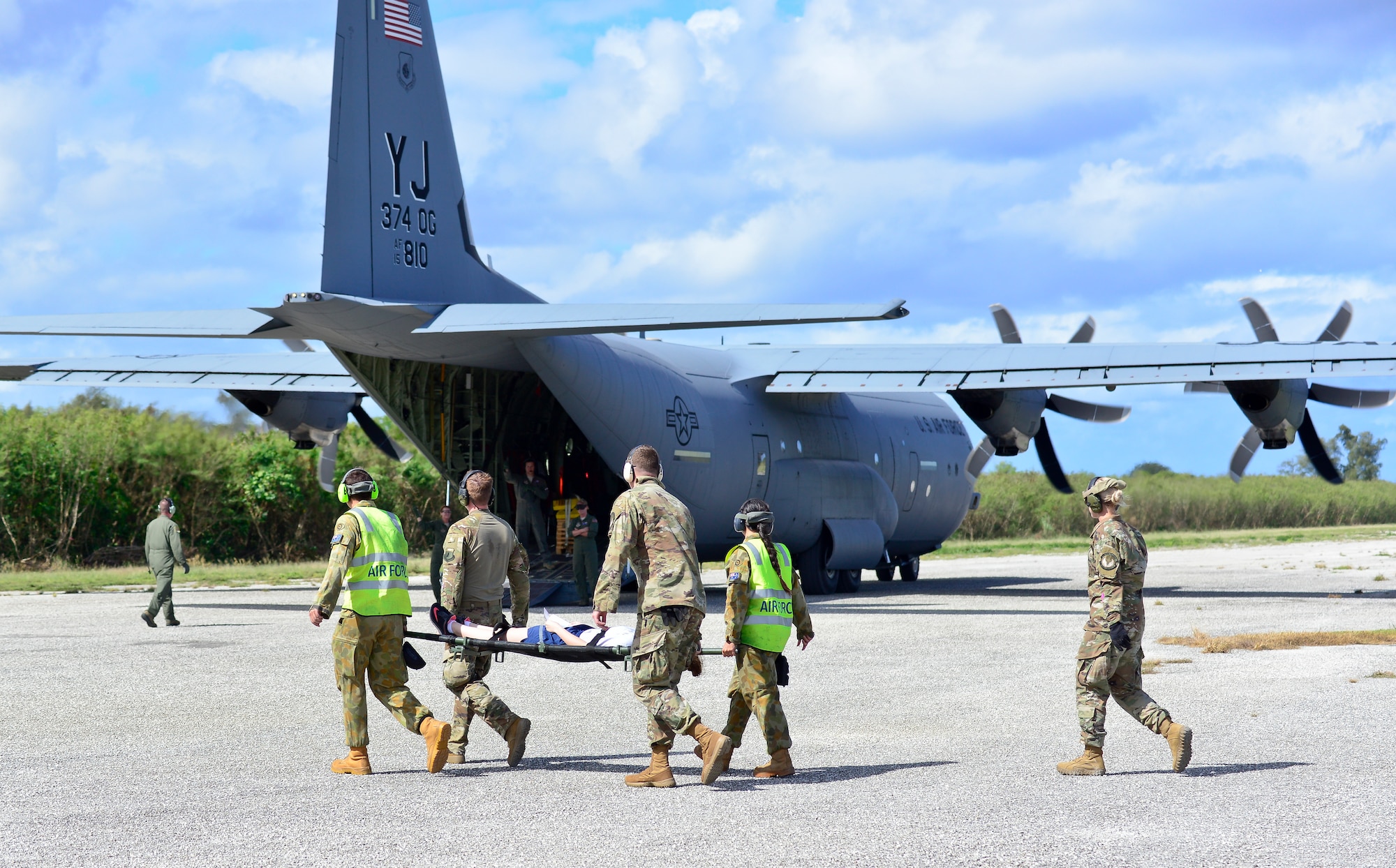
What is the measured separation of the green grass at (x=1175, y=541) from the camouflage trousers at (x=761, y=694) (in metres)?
32.5

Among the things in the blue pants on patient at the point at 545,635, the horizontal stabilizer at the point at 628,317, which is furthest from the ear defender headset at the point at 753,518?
the horizontal stabilizer at the point at 628,317

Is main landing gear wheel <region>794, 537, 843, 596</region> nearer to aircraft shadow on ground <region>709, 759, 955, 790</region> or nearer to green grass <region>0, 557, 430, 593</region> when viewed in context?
green grass <region>0, 557, 430, 593</region>

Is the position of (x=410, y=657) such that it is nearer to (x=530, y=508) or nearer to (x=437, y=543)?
(x=437, y=543)

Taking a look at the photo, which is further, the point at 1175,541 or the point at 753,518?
the point at 1175,541

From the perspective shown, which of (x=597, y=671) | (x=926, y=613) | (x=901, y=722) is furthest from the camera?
(x=926, y=613)

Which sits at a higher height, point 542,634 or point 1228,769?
point 542,634

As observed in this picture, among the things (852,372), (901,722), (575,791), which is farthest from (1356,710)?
(852,372)

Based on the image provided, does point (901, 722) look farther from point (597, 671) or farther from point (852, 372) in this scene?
point (852, 372)

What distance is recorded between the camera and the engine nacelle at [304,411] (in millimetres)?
22438

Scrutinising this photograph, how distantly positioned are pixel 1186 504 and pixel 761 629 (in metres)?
53.4

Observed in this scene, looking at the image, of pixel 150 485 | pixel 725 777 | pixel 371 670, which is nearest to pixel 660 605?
pixel 725 777

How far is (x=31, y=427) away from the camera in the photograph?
103 feet

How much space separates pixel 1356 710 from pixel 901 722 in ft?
11.0

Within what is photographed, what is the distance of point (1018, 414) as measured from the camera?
2211 cm
